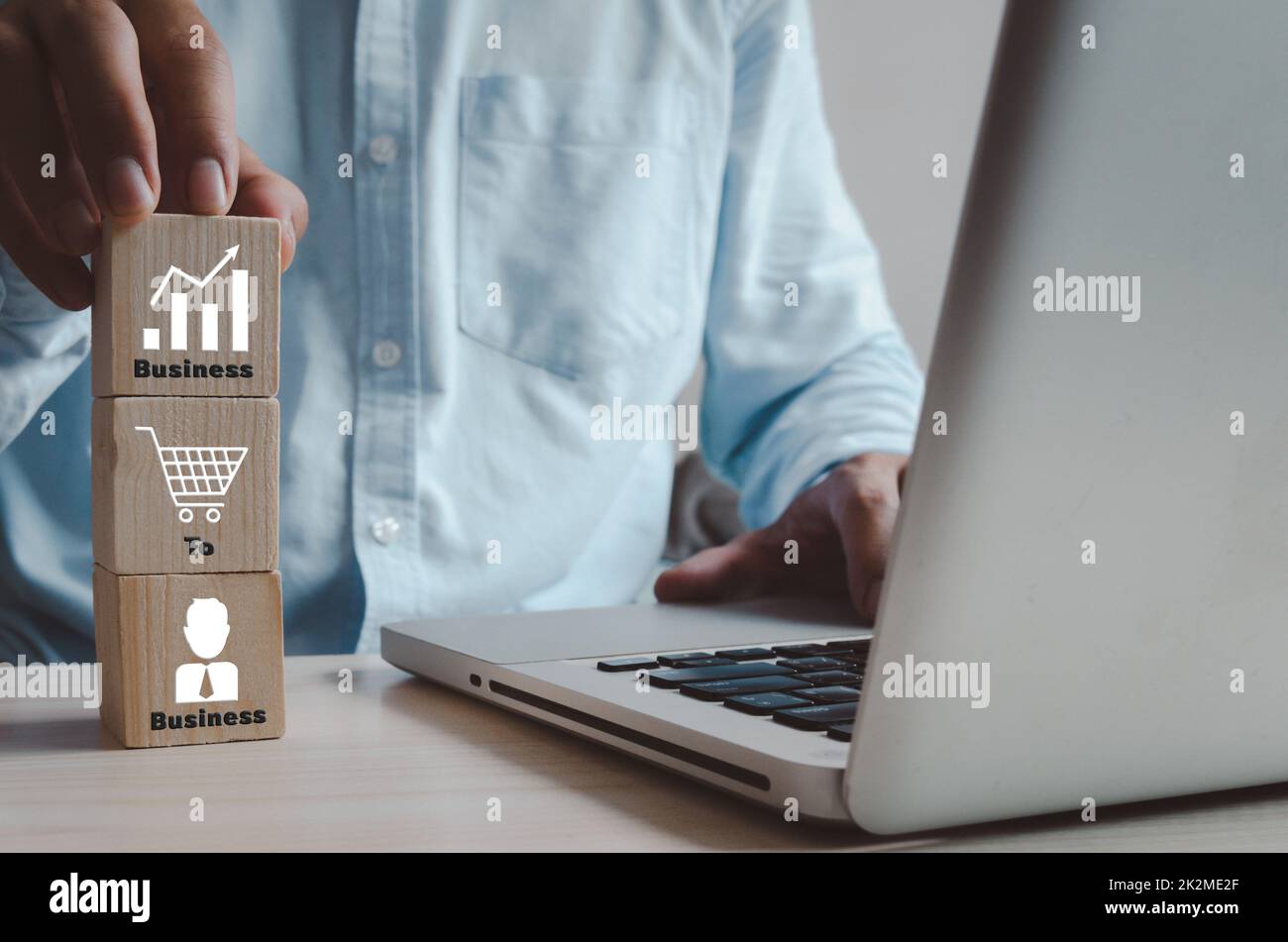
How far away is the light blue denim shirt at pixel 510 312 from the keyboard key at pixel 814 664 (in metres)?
0.56

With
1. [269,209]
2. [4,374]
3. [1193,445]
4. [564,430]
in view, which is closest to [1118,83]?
[1193,445]

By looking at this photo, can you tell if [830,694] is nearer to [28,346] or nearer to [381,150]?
[28,346]

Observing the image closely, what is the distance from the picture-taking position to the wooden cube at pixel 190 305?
471 mm

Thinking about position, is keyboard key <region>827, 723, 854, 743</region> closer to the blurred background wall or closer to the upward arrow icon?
the upward arrow icon

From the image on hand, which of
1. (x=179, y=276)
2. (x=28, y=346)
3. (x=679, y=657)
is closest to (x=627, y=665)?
(x=679, y=657)

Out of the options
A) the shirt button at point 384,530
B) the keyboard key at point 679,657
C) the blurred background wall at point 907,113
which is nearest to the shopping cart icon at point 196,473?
the keyboard key at point 679,657

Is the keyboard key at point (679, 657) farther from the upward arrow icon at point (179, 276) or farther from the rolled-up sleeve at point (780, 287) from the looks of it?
the rolled-up sleeve at point (780, 287)

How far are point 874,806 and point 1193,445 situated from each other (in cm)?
13

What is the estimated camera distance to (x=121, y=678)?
1.59ft

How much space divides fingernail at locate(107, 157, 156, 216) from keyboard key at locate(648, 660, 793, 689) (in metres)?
0.28

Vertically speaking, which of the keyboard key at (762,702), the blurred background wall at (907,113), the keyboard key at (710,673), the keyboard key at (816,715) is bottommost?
the keyboard key at (710,673)

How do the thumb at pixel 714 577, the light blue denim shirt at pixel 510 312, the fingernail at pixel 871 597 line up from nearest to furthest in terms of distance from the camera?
the fingernail at pixel 871 597 → the thumb at pixel 714 577 → the light blue denim shirt at pixel 510 312

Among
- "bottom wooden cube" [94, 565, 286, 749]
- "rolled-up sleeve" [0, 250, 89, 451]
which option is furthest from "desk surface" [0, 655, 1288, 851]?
"rolled-up sleeve" [0, 250, 89, 451]
